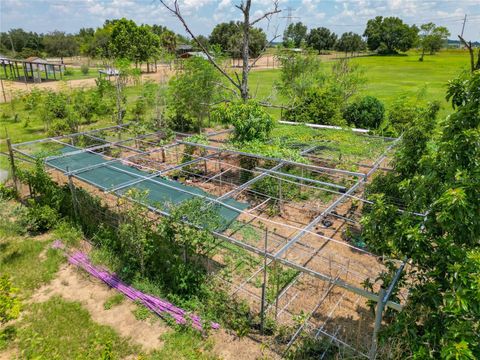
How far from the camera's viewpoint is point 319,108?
18.1 metres

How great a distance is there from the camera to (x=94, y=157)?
1175 cm

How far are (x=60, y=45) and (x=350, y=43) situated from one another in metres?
65.8

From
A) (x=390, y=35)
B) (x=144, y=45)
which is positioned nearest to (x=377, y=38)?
(x=390, y=35)

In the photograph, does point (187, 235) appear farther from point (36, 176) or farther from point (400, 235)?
point (36, 176)

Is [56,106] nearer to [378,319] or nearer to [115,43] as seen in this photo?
[378,319]

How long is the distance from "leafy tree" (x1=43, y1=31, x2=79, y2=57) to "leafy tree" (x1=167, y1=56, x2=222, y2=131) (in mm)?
65548

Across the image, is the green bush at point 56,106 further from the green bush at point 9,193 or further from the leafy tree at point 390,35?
the leafy tree at point 390,35

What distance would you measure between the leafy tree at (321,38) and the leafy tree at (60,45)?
55.3m

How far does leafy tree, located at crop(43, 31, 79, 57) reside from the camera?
71125mm

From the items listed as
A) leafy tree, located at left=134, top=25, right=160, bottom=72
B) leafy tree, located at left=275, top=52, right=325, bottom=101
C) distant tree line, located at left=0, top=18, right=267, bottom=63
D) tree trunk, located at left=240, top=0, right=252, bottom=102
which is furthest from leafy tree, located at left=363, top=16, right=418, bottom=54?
tree trunk, located at left=240, top=0, right=252, bottom=102

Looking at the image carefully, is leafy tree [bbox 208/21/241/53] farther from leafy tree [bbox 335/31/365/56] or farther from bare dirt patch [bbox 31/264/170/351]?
bare dirt patch [bbox 31/264/170/351]

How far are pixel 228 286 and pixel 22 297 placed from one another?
4773 mm

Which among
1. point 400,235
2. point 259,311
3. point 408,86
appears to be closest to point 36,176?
point 259,311

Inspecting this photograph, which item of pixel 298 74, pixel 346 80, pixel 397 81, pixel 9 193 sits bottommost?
pixel 9 193
